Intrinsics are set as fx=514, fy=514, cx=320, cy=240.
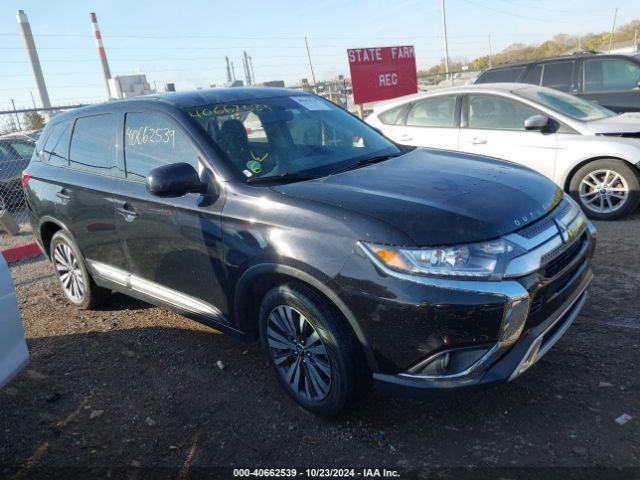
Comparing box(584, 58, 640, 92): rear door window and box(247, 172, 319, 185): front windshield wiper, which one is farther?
box(584, 58, 640, 92): rear door window

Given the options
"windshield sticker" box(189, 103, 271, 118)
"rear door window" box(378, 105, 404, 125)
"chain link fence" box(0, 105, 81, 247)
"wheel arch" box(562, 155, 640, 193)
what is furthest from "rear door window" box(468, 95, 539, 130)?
"chain link fence" box(0, 105, 81, 247)

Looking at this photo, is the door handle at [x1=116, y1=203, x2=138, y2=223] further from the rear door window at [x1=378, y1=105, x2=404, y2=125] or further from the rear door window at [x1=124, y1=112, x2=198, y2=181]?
the rear door window at [x1=378, y1=105, x2=404, y2=125]

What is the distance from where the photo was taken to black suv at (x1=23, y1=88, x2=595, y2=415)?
232cm

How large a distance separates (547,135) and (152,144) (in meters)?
4.53

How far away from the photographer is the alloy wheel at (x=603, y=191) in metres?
5.69

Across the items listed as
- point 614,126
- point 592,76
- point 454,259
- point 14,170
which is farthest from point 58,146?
point 592,76

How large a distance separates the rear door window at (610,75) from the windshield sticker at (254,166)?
299 inches

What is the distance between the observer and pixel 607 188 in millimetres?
5742

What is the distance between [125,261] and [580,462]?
124 inches

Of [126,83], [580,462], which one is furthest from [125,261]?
[126,83]

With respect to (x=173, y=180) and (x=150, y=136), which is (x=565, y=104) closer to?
(x=150, y=136)

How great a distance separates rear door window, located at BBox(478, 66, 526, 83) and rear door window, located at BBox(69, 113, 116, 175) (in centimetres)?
742

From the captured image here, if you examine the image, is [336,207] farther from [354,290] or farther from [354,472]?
[354,472]

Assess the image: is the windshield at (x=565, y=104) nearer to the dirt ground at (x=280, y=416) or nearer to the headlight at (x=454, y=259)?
the dirt ground at (x=280, y=416)
